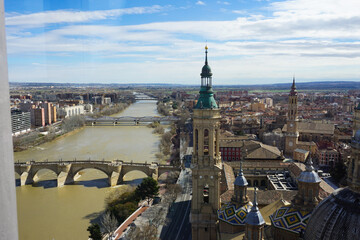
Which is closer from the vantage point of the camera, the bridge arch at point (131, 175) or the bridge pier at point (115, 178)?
the bridge pier at point (115, 178)

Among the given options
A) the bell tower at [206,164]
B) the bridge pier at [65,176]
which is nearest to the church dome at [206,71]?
the bell tower at [206,164]

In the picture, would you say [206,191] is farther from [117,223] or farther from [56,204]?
[56,204]

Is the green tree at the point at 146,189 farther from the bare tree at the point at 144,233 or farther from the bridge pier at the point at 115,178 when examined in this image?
the bridge pier at the point at 115,178

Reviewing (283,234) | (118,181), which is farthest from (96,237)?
(118,181)

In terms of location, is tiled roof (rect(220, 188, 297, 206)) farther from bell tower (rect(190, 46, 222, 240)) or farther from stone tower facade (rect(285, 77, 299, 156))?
stone tower facade (rect(285, 77, 299, 156))

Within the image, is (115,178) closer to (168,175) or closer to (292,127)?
(168,175)

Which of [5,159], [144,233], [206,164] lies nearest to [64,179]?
[144,233]
